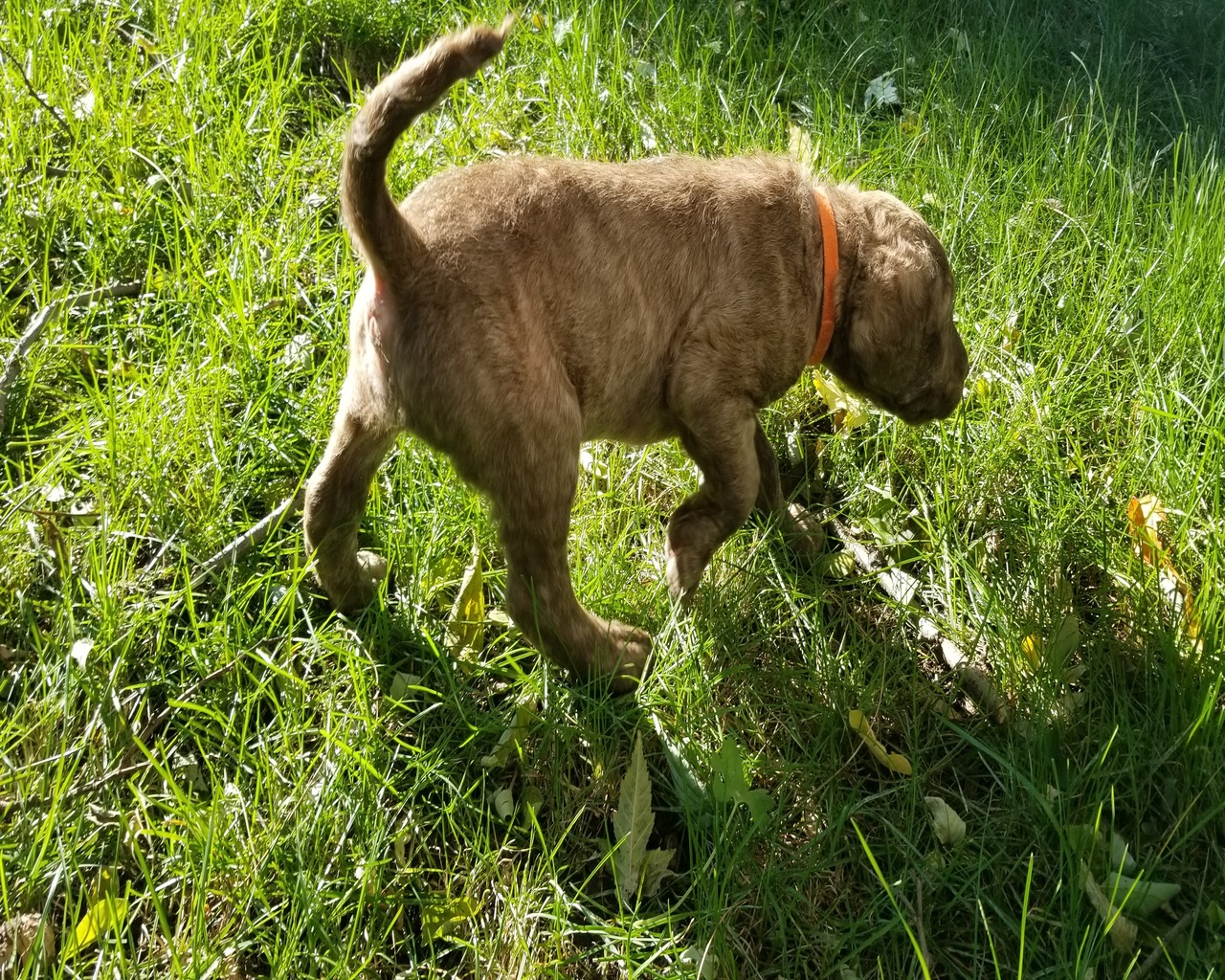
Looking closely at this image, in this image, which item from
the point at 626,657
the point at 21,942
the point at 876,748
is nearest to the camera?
the point at 21,942

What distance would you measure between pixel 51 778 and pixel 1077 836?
2185 millimetres

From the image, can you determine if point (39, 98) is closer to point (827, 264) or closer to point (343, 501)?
point (343, 501)

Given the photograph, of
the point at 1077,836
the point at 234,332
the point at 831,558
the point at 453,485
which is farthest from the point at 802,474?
the point at 234,332

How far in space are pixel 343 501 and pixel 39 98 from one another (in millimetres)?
2078

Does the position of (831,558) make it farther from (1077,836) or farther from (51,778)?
(51,778)

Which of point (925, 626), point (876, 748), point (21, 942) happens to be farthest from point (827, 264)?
point (21, 942)

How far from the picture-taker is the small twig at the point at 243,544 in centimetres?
278

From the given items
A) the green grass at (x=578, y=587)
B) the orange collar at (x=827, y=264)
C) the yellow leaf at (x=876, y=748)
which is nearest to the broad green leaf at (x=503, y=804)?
the green grass at (x=578, y=587)

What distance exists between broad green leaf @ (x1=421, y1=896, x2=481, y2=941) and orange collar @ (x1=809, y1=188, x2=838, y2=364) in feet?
5.51

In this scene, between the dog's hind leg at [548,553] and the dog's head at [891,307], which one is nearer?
the dog's hind leg at [548,553]

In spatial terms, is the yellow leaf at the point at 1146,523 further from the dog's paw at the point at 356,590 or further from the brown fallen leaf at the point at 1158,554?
the dog's paw at the point at 356,590

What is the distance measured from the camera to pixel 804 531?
3.22 meters

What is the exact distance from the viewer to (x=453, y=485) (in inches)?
121

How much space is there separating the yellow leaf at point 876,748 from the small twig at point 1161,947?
0.61 meters
